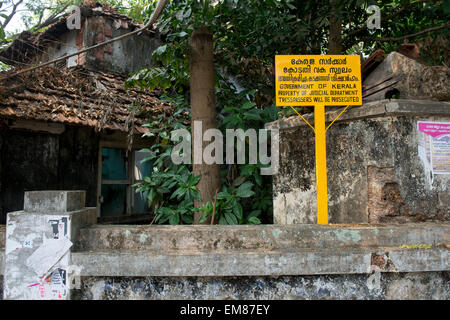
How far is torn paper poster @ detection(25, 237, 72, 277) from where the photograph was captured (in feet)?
6.75

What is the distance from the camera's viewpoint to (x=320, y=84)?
244 cm

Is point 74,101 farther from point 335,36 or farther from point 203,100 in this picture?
point 335,36

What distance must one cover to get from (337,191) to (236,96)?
217 centimetres

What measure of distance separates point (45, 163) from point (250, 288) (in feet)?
13.4

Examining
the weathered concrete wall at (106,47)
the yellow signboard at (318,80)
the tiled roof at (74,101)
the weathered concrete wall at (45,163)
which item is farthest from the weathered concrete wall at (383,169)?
the weathered concrete wall at (106,47)

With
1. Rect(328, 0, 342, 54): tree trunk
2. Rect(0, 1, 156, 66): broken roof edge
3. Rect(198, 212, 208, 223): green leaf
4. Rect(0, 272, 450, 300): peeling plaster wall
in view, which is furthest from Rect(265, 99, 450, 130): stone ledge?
Rect(0, 1, 156, 66): broken roof edge

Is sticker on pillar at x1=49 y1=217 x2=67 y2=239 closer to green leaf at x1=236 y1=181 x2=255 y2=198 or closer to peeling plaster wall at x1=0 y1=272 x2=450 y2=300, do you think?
peeling plaster wall at x1=0 y1=272 x2=450 y2=300

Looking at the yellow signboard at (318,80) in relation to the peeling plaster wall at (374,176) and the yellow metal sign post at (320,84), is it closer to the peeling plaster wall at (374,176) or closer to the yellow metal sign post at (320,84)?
the yellow metal sign post at (320,84)

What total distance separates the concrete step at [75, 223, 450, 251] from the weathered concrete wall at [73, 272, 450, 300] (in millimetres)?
208

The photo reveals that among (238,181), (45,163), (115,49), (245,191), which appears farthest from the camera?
(115,49)

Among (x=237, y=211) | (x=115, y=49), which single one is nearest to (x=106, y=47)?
(x=115, y=49)

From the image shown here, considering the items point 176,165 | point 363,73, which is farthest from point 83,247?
point 363,73

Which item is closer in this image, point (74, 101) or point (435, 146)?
point (435, 146)

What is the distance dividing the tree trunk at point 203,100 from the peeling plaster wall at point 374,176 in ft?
3.22
